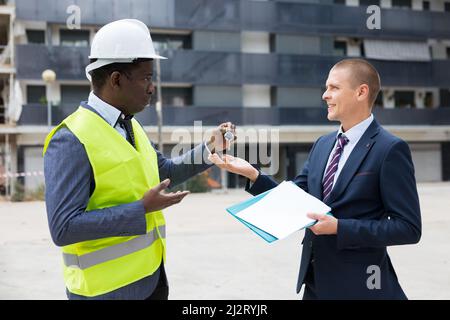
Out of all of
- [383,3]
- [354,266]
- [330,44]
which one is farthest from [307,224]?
[383,3]

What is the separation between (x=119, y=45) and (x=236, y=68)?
27.0 metres

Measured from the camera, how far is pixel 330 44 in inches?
1225

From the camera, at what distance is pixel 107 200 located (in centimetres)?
239

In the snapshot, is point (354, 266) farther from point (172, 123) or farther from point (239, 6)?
point (239, 6)

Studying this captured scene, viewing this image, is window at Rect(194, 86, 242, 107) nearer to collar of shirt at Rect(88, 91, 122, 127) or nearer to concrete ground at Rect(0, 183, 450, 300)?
concrete ground at Rect(0, 183, 450, 300)

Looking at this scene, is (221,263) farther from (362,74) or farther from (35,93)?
(35,93)

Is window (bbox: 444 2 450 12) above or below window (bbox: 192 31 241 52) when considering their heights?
above

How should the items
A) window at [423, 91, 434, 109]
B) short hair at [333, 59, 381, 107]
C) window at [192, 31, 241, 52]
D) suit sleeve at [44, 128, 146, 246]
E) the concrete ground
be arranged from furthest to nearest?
window at [423, 91, 434, 109] < window at [192, 31, 241, 52] < the concrete ground < short hair at [333, 59, 381, 107] < suit sleeve at [44, 128, 146, 246]

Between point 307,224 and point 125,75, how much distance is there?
1029mm

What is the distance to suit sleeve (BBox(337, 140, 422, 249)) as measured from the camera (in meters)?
2.55

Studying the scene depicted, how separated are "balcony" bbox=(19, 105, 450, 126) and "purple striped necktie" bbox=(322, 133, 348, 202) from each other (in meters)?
24.0

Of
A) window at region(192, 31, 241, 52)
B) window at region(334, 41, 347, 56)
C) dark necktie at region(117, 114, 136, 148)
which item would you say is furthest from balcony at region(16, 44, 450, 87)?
dark necktie at region(117, 114, 136, 148)

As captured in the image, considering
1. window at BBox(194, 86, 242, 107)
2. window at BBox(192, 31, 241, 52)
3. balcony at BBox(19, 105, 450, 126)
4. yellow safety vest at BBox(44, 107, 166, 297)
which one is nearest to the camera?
yellow safety vest at BBox(44, 107, 166, 297)

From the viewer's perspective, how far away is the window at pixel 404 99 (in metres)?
32.6
